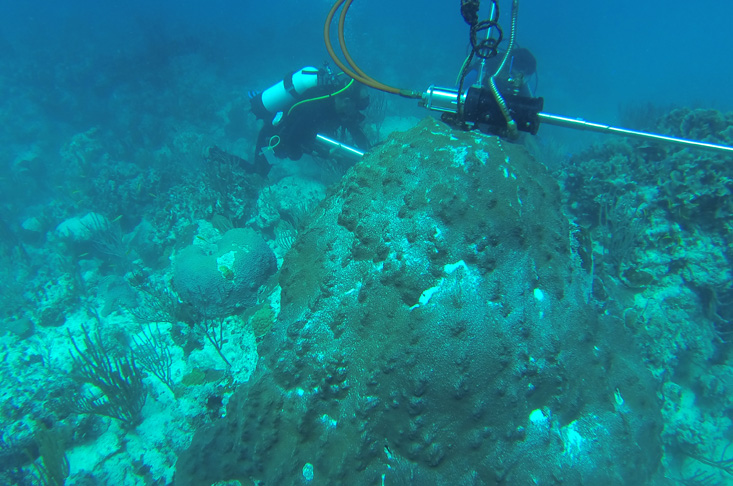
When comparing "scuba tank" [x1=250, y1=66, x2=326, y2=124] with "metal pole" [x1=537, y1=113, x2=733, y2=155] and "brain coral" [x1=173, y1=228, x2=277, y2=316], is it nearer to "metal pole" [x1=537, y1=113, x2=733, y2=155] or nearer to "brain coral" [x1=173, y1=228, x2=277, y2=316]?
"brain coral" [x1=173, y1=228, x2=277, y2=316]

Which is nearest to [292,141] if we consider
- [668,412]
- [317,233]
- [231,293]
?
[231,293]

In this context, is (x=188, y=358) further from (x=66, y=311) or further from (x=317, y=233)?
(x=66, y=311)

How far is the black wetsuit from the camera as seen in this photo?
6418 millimetres

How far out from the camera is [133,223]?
803 cm

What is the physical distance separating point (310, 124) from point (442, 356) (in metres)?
5.85

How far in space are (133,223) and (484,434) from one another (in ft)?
30.3

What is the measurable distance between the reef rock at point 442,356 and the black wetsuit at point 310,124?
4289 mm

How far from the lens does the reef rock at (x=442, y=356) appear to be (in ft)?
6.72

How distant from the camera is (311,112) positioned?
21.3 ft

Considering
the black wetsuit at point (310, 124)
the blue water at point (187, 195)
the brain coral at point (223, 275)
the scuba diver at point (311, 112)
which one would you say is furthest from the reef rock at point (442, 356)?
the black wetsuit at point (310, 124)

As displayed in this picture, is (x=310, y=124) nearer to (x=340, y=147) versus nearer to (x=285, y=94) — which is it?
(x=340, y=147)

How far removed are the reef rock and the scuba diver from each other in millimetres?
4159

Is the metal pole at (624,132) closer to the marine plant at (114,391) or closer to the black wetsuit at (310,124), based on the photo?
the black wetsuit at (310,124)

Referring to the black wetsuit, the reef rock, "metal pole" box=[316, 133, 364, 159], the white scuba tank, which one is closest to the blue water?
the reef rock
